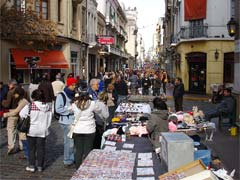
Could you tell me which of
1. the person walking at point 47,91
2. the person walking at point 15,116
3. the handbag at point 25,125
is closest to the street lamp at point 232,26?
the person walking at point 47,91

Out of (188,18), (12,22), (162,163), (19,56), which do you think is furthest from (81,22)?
(162,163)

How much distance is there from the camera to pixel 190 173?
17.3 ft

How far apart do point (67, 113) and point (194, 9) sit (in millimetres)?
27351

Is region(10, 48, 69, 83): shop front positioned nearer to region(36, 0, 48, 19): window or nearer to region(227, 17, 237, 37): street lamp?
region(36, 0, 48, 19): window

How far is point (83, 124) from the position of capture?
793 centimetres

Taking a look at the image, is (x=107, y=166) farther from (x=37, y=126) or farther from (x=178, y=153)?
(x=37, y=126)

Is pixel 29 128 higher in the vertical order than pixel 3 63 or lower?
lower

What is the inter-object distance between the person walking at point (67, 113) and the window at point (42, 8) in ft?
61.1

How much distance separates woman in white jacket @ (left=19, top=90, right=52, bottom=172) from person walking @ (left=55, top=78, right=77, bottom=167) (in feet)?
0.86

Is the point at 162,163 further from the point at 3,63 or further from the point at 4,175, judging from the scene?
the point at 3,63

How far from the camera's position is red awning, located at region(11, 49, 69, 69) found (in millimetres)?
24445

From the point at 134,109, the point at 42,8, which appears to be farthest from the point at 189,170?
the point at 42,8

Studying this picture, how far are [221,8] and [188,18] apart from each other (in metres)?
3.29

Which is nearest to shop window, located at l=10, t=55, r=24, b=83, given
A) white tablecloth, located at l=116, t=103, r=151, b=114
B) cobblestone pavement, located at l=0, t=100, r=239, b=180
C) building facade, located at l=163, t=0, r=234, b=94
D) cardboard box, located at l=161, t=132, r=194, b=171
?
white tablecloth, located at l=116, t=103, r=151, b=114
